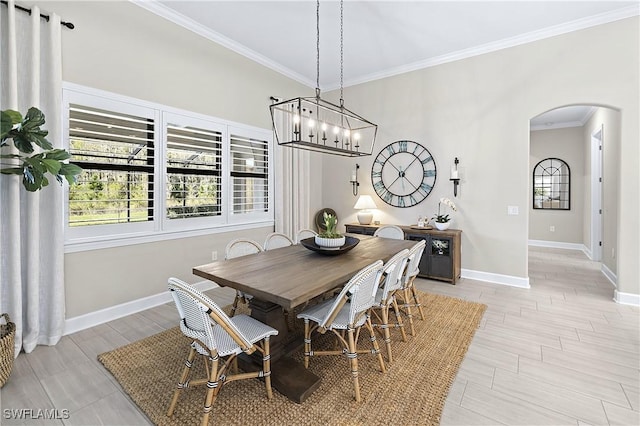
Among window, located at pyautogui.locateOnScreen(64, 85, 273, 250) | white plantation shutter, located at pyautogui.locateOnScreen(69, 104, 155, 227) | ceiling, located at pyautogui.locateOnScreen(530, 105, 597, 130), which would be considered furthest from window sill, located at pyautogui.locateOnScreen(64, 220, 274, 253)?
ceiling, located at pyautogui.locateOnScreen(530, 105, 597, 130)

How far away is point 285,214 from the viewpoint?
202 inches

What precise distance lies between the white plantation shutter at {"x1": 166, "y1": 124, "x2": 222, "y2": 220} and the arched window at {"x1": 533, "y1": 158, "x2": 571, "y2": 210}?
762cm

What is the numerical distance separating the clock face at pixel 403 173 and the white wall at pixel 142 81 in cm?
244

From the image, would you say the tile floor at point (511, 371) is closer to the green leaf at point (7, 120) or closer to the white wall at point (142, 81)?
the white wall at point (142, 81)

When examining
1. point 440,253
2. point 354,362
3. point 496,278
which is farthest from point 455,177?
point 354,362

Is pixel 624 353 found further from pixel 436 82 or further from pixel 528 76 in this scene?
pixel 436 82

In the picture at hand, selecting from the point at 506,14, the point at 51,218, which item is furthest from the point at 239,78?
the point at 506,14

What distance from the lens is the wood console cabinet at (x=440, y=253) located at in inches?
172

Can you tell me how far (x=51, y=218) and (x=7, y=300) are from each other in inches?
28.4

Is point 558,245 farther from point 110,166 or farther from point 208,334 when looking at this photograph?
point 110,166

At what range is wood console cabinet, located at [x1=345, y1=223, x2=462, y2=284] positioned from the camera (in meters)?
4.36

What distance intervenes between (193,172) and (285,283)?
8.18 ft

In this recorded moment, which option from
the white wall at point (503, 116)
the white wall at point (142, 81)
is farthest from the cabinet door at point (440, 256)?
the white wall at point (142, 81)

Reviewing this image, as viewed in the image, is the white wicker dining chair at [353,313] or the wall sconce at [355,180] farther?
the wall sconce at [355,180]
